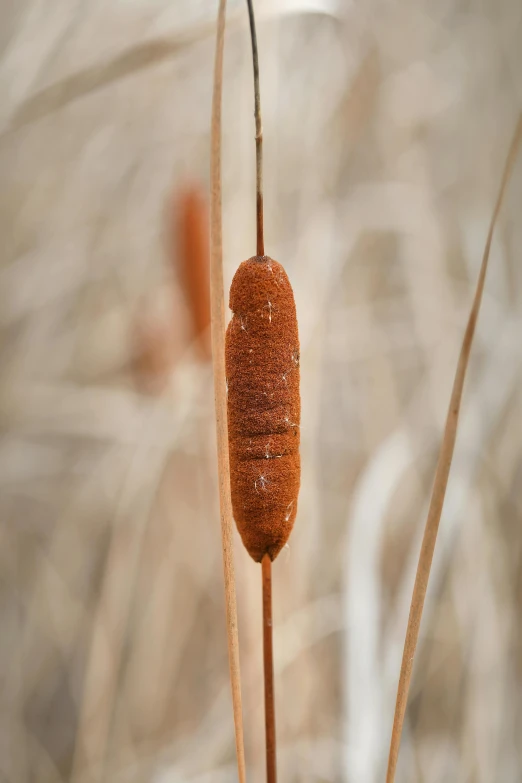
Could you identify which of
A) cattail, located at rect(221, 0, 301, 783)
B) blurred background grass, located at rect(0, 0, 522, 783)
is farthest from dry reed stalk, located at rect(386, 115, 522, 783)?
blurred background grass, located at rect(0, 0, 522, 783)

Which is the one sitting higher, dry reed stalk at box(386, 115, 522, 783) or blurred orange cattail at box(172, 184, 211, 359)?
blurred orange cattail at box(172, 184, 211, 359)

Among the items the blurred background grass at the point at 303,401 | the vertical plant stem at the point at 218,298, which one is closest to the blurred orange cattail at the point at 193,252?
the blurred background grass at the point at 303,401

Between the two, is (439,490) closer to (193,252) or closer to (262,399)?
(262,399)

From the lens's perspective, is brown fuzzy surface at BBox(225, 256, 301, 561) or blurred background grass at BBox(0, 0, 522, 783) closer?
brown fuzzy surface at BBox(225, 256, 301, 561)

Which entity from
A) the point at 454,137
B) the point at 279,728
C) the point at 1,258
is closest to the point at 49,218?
the point at 1,258

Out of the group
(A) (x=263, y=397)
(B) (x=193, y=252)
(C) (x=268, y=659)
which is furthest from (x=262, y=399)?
(B) (x=193, y=252)

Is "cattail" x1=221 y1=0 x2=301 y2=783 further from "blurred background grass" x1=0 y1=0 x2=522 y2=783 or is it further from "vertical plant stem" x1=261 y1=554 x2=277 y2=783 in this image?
"blurred background grass" x1=0 y1=0 x2=522 y2=783
